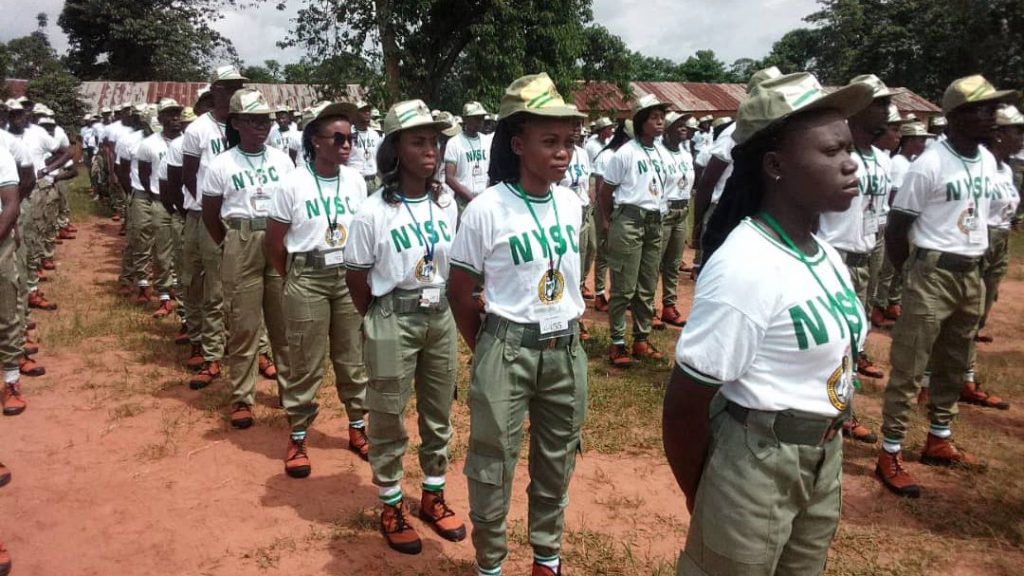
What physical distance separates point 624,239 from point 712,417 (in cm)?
524

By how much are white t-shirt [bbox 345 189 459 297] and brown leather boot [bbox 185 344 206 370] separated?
13.7 feet

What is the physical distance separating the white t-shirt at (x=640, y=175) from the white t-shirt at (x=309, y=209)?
11.2 feet


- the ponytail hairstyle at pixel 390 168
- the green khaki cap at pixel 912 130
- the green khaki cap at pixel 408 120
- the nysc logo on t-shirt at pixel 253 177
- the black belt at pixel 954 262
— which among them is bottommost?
the black belt at pixel 954 262

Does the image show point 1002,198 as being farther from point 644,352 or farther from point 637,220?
point 644,352

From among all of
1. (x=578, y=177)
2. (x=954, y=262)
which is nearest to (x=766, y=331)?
(x=954, y=262)

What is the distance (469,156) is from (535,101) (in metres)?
6.70

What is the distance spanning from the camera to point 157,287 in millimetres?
9219

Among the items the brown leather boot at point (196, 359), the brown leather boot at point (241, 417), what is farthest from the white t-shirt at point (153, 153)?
the brown leather boot at point (241, 417)

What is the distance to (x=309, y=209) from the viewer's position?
466 centimetres

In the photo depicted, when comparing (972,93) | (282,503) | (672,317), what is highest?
(972,93)

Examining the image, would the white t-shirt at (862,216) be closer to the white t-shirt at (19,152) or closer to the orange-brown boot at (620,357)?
the orange-brown boot at (620,357)

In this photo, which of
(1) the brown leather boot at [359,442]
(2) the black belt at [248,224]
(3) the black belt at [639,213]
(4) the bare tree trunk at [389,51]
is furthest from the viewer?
(4) the bare tree trunk at [389,51]

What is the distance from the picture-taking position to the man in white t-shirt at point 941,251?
4609mm

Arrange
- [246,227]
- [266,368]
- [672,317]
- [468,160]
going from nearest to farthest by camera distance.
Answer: [246,227]
[266,368]
[672,317]
[468,160]
